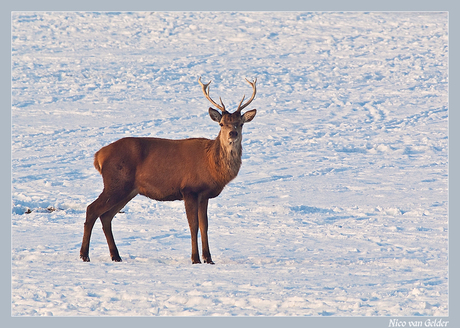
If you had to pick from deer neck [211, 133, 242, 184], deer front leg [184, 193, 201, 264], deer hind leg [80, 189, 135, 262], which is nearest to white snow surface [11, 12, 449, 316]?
deer front leg [184, 193, 201, 264]

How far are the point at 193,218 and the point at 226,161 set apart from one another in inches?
36.1

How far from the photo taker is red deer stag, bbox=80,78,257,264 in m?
9.65

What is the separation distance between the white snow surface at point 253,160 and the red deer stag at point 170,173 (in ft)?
2.04

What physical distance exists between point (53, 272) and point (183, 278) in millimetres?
1587

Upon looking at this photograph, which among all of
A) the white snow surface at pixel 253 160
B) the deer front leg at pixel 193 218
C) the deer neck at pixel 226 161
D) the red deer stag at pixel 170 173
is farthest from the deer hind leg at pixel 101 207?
the deer neck at pixel 226 161

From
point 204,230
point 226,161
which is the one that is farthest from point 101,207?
point 226,161

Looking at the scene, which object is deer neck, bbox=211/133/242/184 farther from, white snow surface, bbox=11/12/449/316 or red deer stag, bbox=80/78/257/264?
white snow surface, bbox=11/12/449/316

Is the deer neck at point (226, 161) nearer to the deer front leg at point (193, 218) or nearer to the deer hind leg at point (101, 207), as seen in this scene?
the deer front leg at point (193, 218)

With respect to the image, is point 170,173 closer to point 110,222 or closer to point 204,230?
point 204,230

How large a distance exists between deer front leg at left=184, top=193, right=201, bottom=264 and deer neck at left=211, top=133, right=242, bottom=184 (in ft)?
1.53

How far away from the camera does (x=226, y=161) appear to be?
9680mm

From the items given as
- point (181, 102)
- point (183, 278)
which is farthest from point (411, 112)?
point (183, 278)

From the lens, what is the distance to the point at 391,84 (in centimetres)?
2350

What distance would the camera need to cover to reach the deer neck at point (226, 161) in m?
9.68
